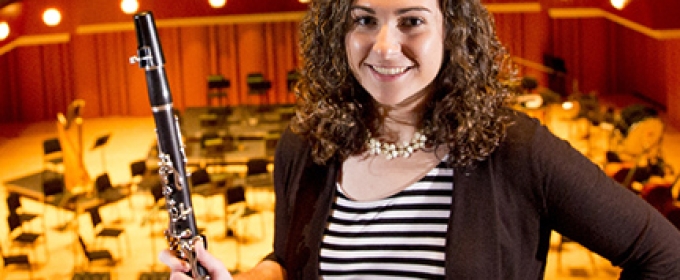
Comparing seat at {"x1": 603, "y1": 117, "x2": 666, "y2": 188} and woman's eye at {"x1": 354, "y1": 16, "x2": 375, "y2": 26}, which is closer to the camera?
woman's eye at {"x1": 354, "y1": 16, "x2": 375, "y2": 26}

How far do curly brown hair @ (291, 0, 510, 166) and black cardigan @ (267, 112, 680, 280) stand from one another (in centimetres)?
5

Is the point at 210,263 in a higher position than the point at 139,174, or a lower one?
higher

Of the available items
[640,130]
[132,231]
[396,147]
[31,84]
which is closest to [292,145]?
[396,147]

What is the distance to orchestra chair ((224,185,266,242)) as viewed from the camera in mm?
7223

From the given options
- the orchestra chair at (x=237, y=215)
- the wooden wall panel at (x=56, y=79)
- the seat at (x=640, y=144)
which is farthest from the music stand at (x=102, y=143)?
the seat at (x=640, y=144)

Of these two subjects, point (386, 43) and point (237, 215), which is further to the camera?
point (237, 215)

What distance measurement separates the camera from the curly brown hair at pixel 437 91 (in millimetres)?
1682

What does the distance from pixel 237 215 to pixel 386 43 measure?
643cm

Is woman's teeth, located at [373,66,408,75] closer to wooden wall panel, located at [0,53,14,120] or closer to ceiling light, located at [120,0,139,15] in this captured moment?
Result: ceiling light, located at [120,0,139,15]

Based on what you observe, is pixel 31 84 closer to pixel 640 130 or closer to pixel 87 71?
pixel 87 71

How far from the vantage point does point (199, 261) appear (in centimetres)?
162

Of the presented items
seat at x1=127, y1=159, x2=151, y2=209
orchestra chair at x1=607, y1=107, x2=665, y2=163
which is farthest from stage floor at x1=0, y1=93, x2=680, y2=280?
orchestra chair at x1=607, y1=107, x2=665, y2=163

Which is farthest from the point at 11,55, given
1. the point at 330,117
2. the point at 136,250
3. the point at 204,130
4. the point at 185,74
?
the point at 330,117

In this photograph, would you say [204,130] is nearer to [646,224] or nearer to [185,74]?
[185,74]
